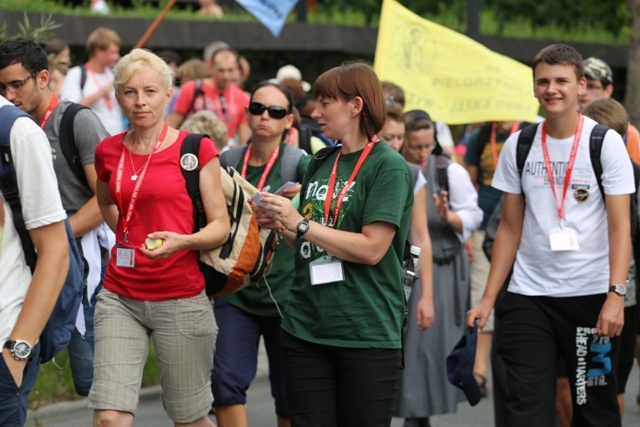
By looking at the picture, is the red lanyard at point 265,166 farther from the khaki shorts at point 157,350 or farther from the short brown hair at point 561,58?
the short brown hair at point 561,58

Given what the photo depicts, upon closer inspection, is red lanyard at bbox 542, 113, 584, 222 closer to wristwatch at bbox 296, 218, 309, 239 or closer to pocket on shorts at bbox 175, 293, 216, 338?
wristwatch at bbox 296, 218, 309, 239

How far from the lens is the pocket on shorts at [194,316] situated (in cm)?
547

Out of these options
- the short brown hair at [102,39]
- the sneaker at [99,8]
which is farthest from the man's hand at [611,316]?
the sneaker at [99,8]

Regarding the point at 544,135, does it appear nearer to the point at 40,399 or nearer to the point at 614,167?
the point at 614,167

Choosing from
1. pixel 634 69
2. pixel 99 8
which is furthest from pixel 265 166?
pixel 634 69

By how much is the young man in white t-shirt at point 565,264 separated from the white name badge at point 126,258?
1864 millimetres

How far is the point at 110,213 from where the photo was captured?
18.9 ft

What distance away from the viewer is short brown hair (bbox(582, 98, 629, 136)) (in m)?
7.00

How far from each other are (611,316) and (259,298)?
1.74 metres

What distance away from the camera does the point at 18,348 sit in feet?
13.3

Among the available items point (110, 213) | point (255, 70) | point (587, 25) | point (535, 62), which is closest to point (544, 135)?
point (535, 62)

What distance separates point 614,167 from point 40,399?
165 inches

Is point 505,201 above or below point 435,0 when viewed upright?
below

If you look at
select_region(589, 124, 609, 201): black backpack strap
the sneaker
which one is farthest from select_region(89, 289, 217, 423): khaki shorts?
the sneaker
